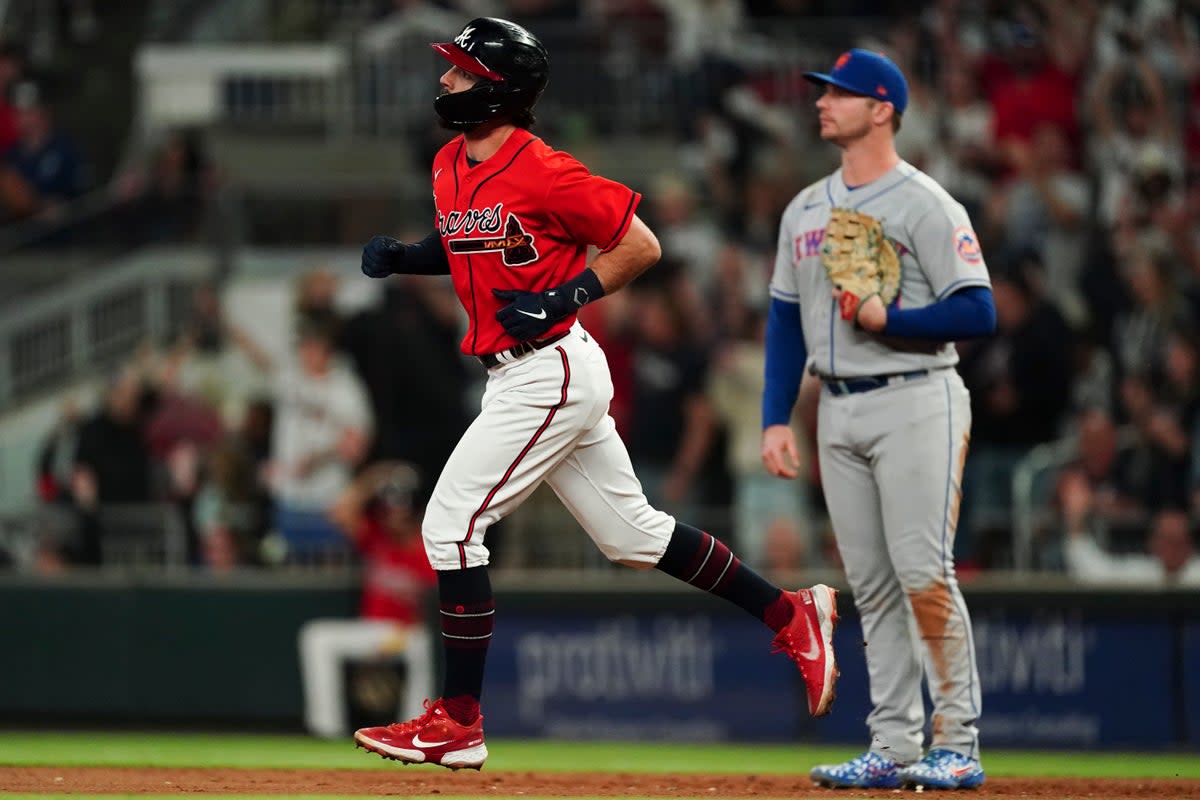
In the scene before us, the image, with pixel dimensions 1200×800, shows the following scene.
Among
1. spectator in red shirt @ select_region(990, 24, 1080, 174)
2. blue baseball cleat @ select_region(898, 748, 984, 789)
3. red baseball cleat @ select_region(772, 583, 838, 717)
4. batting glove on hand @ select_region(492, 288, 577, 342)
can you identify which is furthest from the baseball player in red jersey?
spectator in red shirt @ select_region(990, 24, 1080, 174)

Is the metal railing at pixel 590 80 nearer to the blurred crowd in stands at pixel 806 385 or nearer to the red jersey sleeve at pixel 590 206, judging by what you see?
the blurred crowd in stands at pixel 806 385

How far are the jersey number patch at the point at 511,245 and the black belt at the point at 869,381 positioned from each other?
121 centimetres

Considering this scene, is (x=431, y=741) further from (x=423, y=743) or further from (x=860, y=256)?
(x=860, y=256)

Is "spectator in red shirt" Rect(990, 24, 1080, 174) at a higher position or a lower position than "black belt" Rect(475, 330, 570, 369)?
higher

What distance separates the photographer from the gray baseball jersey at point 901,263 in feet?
20.5

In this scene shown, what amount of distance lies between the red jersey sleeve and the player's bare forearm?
0.02 m

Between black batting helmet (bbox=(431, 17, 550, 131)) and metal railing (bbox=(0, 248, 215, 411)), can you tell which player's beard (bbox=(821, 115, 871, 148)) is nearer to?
black batting helmet (bbox=(431, 17, 550, 131))

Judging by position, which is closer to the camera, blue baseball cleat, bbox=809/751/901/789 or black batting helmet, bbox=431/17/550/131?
black batting helmet, bbox=431/17/550/131

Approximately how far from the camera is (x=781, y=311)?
6.64 meters

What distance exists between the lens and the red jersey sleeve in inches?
228

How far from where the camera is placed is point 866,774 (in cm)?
635

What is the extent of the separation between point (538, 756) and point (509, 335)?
3998 mm

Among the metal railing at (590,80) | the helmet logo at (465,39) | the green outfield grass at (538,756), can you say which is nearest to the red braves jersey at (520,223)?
the helmet logo at (465,39)

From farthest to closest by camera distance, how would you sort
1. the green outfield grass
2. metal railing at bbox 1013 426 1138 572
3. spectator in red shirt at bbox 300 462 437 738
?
metal railing at bbox 1013 426 1138 572
spectator in red shirt at bbox 300 462 437 738
the green outfield grass
